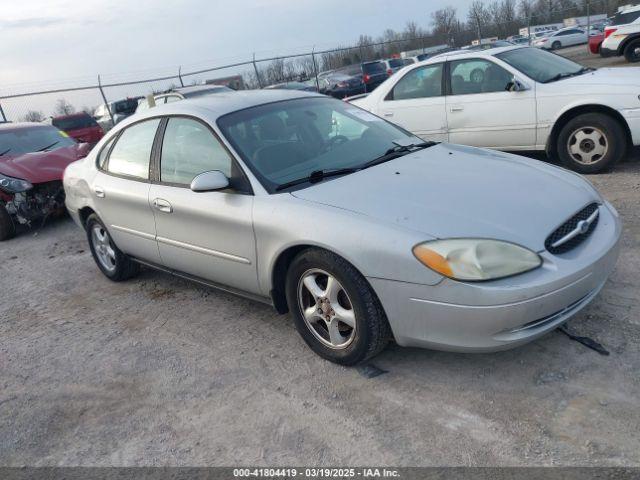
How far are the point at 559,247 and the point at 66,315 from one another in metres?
3.94

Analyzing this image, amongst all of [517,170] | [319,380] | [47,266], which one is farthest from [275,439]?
[47,266]

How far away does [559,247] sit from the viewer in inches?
112

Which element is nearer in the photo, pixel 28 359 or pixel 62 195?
pixel 28 359

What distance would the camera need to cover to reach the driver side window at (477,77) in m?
6.66

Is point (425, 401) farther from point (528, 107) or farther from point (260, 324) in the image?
point (528, 107)

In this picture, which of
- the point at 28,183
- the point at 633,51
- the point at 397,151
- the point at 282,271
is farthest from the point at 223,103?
the point at 633,51

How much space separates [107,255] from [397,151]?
118 inches

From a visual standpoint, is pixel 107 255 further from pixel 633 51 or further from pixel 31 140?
pixel 633 51

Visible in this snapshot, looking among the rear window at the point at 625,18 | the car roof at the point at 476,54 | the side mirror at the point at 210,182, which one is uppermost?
the rear window at the point at 625,18

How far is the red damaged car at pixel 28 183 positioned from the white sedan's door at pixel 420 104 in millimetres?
4609

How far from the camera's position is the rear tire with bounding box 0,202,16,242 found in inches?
300

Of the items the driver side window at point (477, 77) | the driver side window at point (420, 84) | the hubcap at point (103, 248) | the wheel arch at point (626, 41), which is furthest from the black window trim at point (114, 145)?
the wheel arch at point (626, 41)

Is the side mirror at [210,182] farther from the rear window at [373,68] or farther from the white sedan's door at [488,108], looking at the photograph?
the rear window at [373,68]

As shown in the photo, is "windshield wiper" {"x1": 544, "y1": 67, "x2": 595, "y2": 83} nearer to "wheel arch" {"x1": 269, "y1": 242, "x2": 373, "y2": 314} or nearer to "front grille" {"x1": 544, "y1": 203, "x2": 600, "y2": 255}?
"front grille" {"x1": 544, "y1": 203, "x2": 600, "y2": 255}
